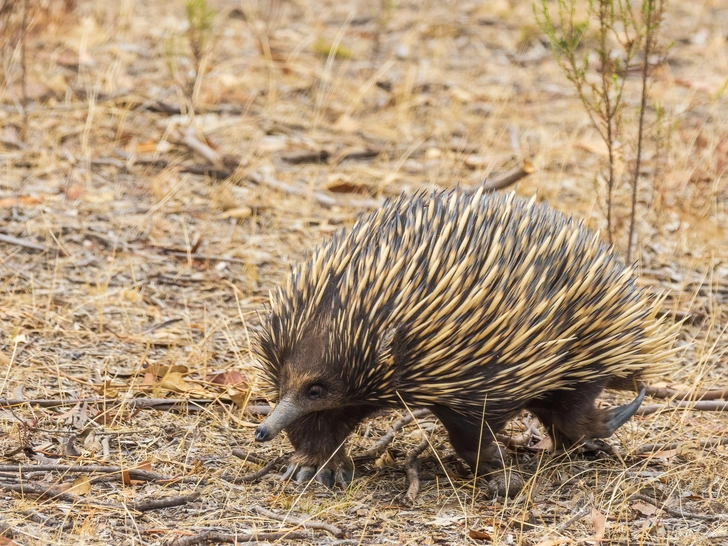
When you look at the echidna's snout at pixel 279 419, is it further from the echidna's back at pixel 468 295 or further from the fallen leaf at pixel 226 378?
the fallen leaf at pixel 226 378

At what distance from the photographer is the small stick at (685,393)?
14.3 feet

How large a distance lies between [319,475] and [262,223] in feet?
8.85

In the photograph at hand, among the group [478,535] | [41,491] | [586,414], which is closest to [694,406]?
[586,414]

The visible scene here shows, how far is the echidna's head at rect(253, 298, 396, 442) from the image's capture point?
10.9ft

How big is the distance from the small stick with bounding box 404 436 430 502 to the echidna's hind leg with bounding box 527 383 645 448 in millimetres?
546

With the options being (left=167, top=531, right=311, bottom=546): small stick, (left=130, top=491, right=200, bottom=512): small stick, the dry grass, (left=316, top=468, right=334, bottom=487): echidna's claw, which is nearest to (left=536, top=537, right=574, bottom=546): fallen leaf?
the dry grass

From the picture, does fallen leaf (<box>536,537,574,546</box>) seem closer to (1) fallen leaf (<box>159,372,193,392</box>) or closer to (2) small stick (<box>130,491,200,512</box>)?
(2) small stick (<box>130,491,200,512</box>)

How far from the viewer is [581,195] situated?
22.2 ft

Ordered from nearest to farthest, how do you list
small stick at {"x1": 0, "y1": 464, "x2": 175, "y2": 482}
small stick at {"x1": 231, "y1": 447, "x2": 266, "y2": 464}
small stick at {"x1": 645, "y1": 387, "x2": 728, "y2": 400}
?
1. small stick at {"x1": 0, "y1": 464, "x2": 175, "y2": 482}
2. small stick at {"x1": 231, "y1": 447, "x2": 266, "y2": 464}
3. small stick at {"x1": 645, "y1": 387, "x2": 728, "y2": 400}

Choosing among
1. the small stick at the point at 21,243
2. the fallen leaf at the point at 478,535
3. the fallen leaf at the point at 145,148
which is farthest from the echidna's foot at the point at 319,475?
the fallen leaf at the point at 145,148

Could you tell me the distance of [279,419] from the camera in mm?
3309

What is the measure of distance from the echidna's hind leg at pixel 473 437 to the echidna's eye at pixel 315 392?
0.49 m

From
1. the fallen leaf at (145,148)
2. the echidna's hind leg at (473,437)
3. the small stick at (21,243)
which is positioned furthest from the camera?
the fallen leaf at (145,148)

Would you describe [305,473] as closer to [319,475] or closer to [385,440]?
[319,475]
